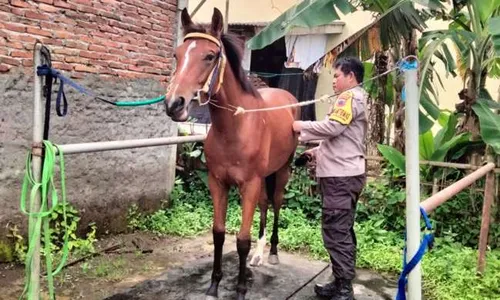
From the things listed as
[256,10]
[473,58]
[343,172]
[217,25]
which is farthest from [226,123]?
[256,10]

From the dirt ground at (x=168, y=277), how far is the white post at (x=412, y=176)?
213 cm

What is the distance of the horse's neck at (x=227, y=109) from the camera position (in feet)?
11.1

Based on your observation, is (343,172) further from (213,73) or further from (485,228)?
(485,228)

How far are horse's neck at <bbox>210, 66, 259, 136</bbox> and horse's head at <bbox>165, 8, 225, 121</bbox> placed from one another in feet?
0.61

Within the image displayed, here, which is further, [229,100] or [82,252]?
[82,252]

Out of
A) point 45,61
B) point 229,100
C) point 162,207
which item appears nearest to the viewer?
point 45,61

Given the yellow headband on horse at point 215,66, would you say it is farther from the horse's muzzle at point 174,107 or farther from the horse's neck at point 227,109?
the horse's muzzle at point 174,107

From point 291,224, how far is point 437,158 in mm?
1850

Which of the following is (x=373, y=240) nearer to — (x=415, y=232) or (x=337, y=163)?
(x=337, y=163)

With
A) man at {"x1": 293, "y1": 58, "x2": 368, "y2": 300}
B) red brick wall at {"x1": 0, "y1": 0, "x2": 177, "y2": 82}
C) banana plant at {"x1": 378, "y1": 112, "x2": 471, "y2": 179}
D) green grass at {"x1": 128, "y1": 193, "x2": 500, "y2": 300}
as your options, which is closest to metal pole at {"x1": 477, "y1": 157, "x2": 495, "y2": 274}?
green grass at {"x1": 128, "y1": 193, "x2": 500, "y2": 300}

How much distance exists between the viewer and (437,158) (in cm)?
533

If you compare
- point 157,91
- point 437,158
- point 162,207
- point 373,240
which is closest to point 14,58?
point 157,91

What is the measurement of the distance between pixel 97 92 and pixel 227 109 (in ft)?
7.13

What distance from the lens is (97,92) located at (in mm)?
4992
